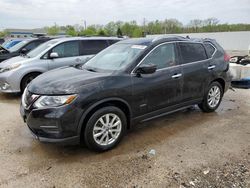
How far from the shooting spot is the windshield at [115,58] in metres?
3.76

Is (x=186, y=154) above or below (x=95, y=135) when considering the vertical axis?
below

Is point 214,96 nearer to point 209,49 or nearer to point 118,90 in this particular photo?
point 209,49

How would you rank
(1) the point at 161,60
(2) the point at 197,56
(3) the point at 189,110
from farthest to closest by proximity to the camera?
1. (3) the point at 189,110
2. (2) the point at 197,56
3. (1) the point at 161,60

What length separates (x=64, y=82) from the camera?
3.26 metres

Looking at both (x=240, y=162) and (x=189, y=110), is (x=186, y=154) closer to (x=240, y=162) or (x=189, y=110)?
(x=240, y=162)

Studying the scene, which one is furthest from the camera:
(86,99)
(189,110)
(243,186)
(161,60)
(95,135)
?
(189,110)

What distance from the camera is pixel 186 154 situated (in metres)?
3.41

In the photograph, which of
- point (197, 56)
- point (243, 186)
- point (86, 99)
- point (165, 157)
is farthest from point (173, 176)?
point (197, 56)

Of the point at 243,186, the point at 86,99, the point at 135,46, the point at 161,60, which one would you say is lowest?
the point at 243,186

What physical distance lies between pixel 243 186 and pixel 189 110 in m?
2.78

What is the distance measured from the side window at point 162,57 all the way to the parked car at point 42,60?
2.65m

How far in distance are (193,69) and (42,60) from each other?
4354 mm

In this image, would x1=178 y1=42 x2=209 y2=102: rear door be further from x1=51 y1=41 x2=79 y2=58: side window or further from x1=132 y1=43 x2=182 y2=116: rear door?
x1=51 y1=41 x2=79 y2=58: side window

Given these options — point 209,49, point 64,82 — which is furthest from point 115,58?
point 209,49
